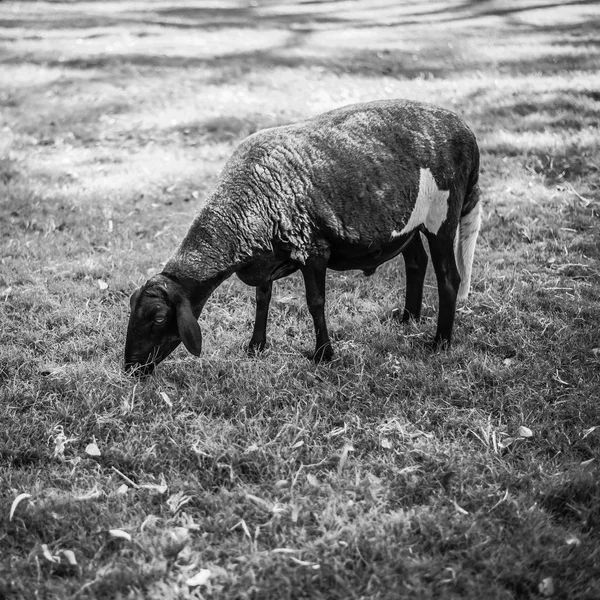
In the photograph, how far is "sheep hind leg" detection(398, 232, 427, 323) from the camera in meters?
5.04

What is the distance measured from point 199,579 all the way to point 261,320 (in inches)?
81.8

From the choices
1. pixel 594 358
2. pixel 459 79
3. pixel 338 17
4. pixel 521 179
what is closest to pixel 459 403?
pixel 594 358

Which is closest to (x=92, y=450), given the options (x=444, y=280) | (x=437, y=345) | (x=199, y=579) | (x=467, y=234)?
(x=199, y=579)

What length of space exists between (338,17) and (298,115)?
793cm

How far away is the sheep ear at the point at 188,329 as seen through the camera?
152 inches

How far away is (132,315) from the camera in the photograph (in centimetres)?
400

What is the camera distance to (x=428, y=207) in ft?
14.6

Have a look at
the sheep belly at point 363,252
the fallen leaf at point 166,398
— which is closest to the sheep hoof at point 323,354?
the sheep belly at point 363,252

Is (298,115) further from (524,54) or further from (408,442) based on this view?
(408,442)

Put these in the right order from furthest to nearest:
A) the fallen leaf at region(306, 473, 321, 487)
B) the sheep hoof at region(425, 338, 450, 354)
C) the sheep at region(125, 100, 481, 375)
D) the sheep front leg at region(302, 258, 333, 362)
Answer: the sheep hoof at region(425, 338, 450, 354)
the sheep front leg at region(302, 258, 333, 362)
the sheep at region(125, 100, 481, 375)
the fallen leaf at region(306, 473, 321, 487)

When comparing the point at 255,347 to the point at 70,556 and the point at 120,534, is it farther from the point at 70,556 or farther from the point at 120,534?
the point at 70,556

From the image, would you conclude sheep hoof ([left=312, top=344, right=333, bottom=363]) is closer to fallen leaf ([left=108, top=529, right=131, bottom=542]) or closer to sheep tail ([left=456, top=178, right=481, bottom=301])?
sheep tail ([left=456, top=178, right=481, bottom=301])

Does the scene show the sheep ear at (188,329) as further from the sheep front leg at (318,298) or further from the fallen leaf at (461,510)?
the fallen leaf at (461,510)

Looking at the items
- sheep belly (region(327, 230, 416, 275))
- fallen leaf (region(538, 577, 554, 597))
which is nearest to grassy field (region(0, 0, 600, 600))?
fallen leaf (region(538, 577, 554, 597))
